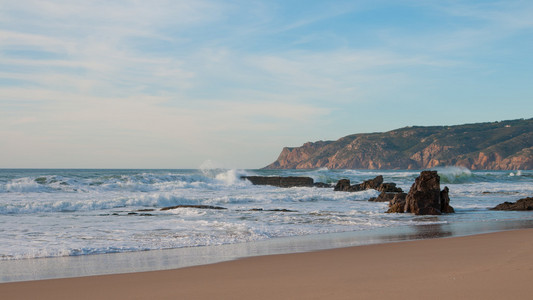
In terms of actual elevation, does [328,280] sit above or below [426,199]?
below

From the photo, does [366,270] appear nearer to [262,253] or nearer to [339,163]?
[262,253]

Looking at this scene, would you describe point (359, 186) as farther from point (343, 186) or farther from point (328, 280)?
point (328, 280)

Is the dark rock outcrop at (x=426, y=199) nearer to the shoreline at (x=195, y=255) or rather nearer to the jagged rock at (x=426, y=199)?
the jagged rock at (x=426, y=199)

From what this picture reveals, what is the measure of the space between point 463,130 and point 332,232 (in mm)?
139662

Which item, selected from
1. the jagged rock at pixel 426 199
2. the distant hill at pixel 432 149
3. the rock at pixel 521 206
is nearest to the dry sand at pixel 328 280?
the jagged rock at pixel 426 199

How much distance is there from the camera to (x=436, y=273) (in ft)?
19.8

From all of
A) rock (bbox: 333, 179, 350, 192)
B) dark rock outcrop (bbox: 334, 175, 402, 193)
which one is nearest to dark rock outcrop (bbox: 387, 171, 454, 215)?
dark rock outcrop (bbox: 334, 175, 402, 193)

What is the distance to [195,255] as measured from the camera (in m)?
8.29

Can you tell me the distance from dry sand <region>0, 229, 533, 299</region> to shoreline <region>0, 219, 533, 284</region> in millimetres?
483

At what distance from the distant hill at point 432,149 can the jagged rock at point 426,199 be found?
10748cm

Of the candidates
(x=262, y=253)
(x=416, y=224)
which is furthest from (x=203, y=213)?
(x=262, y=253)

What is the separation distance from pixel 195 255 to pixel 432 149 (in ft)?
431

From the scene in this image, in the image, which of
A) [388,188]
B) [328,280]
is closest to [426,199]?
[388,188]

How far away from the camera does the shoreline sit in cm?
683
